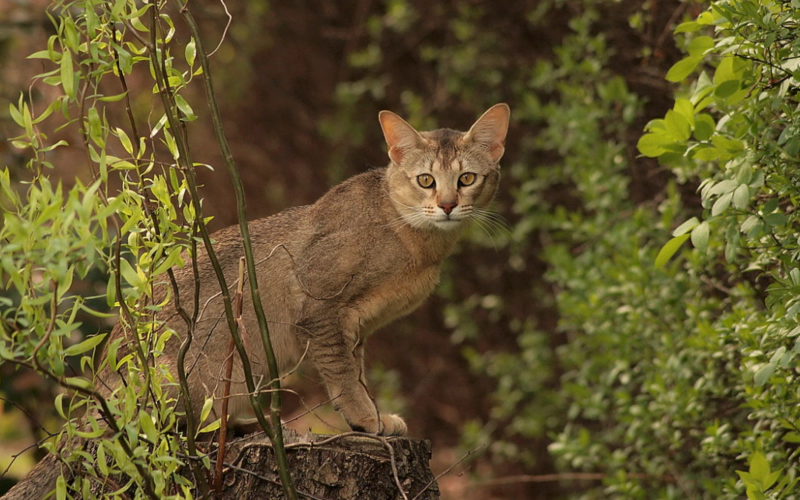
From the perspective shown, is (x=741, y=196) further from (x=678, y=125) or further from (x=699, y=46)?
(x=699, y=46)

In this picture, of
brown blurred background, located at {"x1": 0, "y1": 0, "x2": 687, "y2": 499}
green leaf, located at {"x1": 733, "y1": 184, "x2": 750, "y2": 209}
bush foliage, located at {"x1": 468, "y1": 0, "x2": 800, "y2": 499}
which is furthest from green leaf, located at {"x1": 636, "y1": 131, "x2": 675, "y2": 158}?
brown blurred background, located at {"x1": 0, "y1": 0, "x2": 687, "y2": 499}

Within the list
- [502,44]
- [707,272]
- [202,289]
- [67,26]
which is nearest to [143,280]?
[67,26]

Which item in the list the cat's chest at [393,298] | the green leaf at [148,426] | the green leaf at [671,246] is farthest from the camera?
the cat's chest at [393,298]

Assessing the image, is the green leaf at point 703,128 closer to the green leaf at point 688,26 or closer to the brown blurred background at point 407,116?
the green leaf at point 688,26

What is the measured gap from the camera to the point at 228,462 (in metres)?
3.20

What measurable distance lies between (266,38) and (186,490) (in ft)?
21.9

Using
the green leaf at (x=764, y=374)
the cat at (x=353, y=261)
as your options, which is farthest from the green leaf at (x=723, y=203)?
the cat at (x=353, y=261)

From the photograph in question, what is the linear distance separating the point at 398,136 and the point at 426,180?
319 millimetres

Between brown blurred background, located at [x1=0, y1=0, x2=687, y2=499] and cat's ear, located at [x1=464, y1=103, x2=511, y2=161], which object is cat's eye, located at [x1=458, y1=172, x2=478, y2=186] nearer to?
cat's ear, located at [x1=464, y1=103, x2=511, y2=161]

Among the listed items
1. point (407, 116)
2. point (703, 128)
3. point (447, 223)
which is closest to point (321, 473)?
point (447, 223)

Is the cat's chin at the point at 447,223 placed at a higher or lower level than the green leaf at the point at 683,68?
lower

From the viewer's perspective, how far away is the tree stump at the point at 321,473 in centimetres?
314

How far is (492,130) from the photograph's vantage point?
4359 millimetres

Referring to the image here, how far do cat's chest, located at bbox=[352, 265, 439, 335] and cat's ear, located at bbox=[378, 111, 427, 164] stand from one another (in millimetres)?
609
